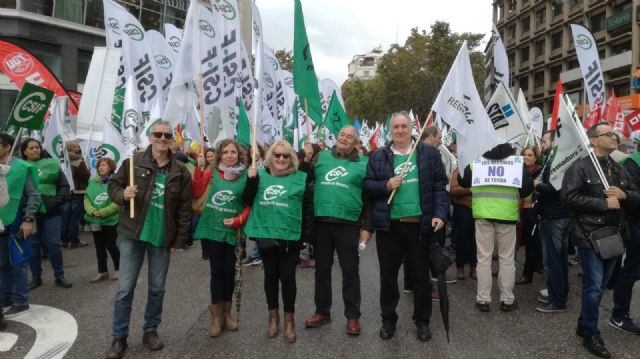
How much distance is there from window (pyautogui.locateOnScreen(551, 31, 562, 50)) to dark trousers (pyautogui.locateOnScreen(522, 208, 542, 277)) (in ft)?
141

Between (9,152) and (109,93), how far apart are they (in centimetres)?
272

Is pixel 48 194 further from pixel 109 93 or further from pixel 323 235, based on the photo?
pixel 323 235

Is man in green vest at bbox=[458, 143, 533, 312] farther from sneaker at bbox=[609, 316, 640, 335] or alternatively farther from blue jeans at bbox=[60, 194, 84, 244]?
blue jeans at bbox=[60, 194, 84, 244]

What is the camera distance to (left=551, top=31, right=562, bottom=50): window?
143 ft

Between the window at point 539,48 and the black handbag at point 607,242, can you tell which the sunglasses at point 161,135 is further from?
the window at point 539,48

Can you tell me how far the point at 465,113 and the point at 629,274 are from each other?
2253 millimetres


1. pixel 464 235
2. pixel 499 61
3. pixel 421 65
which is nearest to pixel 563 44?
pixel 421 65

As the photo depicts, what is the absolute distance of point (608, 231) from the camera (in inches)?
162

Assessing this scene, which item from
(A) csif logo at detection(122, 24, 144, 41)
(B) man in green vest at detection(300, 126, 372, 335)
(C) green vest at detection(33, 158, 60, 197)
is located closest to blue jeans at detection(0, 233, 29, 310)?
(C) green vest at detection(33, 158, 60, 197)

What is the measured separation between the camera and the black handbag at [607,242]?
4039 mm

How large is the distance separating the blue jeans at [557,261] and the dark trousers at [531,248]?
3.06ft

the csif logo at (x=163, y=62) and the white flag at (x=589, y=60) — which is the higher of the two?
the csif logo at (x=163, y=62)

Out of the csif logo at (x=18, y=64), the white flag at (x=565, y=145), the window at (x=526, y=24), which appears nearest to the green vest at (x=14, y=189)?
the csif logo at (x=18, y=64)

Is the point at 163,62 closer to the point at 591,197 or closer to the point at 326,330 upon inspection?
the point at 326,330
